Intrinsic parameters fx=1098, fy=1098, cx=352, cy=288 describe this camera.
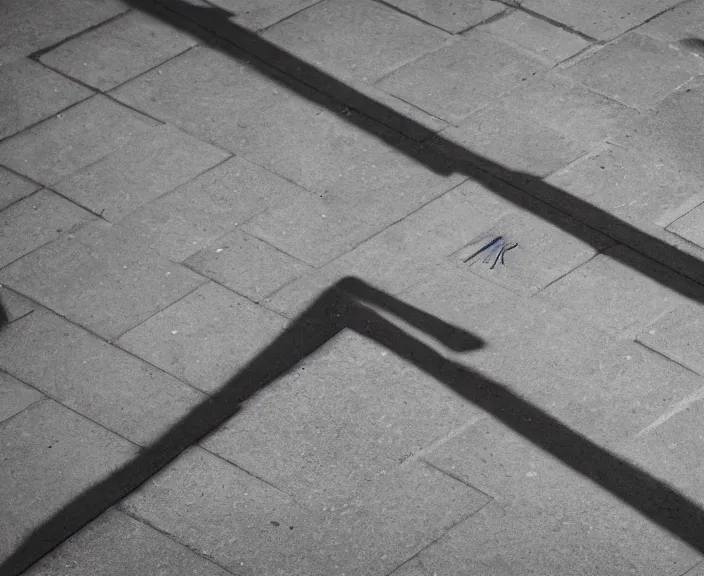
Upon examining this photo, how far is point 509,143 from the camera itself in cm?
610

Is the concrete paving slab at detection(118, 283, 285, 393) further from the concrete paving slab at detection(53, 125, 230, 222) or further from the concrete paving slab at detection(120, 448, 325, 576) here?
the concrete paving slab at detection(53, 125, 230, 222)

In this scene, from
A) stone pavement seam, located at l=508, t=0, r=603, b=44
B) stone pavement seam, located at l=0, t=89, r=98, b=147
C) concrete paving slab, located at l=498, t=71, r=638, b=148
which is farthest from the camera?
stone pavement seam, located at l=508, t=0, r=603, b=44

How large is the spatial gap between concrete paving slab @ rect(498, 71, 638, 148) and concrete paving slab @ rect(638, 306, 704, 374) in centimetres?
133

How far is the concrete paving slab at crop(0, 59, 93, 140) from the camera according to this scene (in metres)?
6.41

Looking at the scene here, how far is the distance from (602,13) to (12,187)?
3.83 m

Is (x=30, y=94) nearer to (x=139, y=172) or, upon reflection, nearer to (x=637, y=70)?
(x=139, y=172)

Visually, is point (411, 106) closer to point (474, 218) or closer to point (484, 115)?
point (484, 115)

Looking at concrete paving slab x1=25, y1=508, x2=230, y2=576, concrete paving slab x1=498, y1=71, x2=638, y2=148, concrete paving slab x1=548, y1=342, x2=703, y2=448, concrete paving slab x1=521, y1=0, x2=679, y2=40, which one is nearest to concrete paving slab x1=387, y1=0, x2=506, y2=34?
concrete paving slab x1=521, y1=0, x2=679, y2=40

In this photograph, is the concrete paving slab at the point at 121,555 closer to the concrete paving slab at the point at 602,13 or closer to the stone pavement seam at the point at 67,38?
the stone pavement seam at the point at 67,38

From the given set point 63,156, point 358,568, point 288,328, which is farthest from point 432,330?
point 63,156

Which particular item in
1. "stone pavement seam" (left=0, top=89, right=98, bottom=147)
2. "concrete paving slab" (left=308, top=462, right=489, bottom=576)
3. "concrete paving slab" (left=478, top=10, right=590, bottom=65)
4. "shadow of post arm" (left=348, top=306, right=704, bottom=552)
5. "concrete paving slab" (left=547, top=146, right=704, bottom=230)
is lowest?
"concrete paving slab" (left=308, top=462, right=489, bottom=576)

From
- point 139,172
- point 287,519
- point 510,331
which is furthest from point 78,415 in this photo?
point 510,331

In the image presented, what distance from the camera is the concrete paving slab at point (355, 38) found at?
6707 millimetres

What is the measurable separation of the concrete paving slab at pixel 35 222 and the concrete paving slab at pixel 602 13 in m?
3.30
